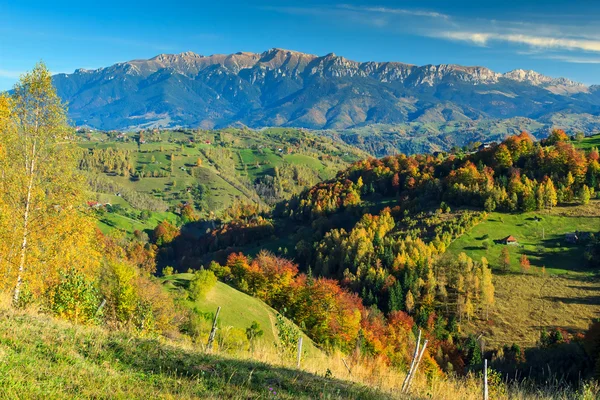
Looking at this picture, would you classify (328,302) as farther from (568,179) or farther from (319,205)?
(319,205)

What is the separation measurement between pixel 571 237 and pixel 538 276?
66.9 ft

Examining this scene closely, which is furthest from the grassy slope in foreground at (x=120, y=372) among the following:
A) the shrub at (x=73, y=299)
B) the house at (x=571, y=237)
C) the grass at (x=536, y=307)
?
the house at (x=571, y=237)

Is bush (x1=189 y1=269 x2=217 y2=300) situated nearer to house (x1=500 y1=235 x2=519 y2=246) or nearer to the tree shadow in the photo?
the tree shadow

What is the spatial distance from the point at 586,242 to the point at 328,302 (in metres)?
77.7

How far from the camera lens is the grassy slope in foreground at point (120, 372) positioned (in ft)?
25.0

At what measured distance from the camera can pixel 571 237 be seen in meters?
101

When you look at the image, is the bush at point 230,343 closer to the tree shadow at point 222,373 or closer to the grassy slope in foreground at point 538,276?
the tree shadow at point 222,373

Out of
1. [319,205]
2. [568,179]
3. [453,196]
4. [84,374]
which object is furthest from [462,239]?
[84,374]

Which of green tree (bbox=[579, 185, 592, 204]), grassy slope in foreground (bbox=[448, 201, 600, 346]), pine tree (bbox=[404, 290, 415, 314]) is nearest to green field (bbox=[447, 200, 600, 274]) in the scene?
grassy slope in foreground (bbox=[448, 201, 600, 346])

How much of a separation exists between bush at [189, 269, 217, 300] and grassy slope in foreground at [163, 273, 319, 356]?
2.47ft

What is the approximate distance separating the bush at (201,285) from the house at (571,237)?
94500mm

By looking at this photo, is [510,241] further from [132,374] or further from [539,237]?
[132,374]

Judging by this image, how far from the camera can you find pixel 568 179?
383ft

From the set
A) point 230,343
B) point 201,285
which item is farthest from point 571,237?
point 230,343
